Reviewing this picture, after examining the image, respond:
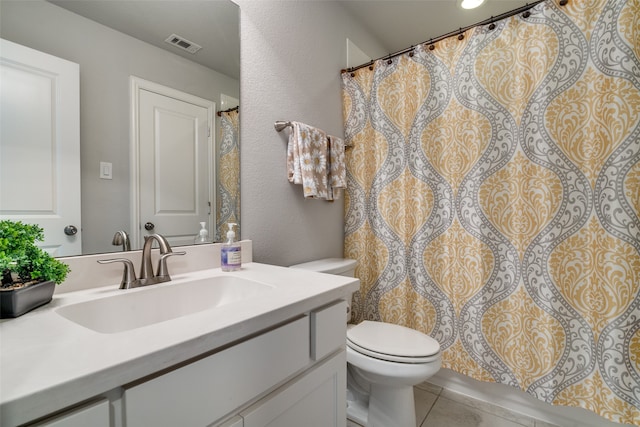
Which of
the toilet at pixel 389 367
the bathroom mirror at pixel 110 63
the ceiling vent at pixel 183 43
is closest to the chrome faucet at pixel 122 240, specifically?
the bathroom mirror at pixel 110 63

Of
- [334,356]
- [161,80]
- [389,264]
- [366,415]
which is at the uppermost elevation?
[161,80]

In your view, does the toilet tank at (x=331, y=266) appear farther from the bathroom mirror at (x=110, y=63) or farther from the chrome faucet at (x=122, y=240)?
the chrome faucet at (x=122, y=240)

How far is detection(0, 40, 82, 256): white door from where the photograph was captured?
2.23 feet

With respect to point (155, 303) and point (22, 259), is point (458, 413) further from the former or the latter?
point (22, 259)

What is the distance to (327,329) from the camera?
0.78m

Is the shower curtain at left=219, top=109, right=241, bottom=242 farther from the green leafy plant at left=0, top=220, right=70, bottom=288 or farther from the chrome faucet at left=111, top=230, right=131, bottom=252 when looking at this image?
the green leafy plant at left=0, top=220, right=70, bottom=288

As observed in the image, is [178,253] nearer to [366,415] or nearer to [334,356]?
[334,356]

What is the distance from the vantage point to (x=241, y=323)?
559 millimetres

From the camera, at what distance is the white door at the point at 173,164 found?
3.05 feet

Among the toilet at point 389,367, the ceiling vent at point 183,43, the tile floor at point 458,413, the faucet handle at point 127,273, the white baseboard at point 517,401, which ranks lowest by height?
the tile floor at point 458,413

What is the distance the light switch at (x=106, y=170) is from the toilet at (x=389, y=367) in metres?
0.92

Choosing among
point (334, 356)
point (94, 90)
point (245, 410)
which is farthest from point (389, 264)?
point (94, 90)

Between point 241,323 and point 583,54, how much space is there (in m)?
1.64

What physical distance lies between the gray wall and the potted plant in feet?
2.20
